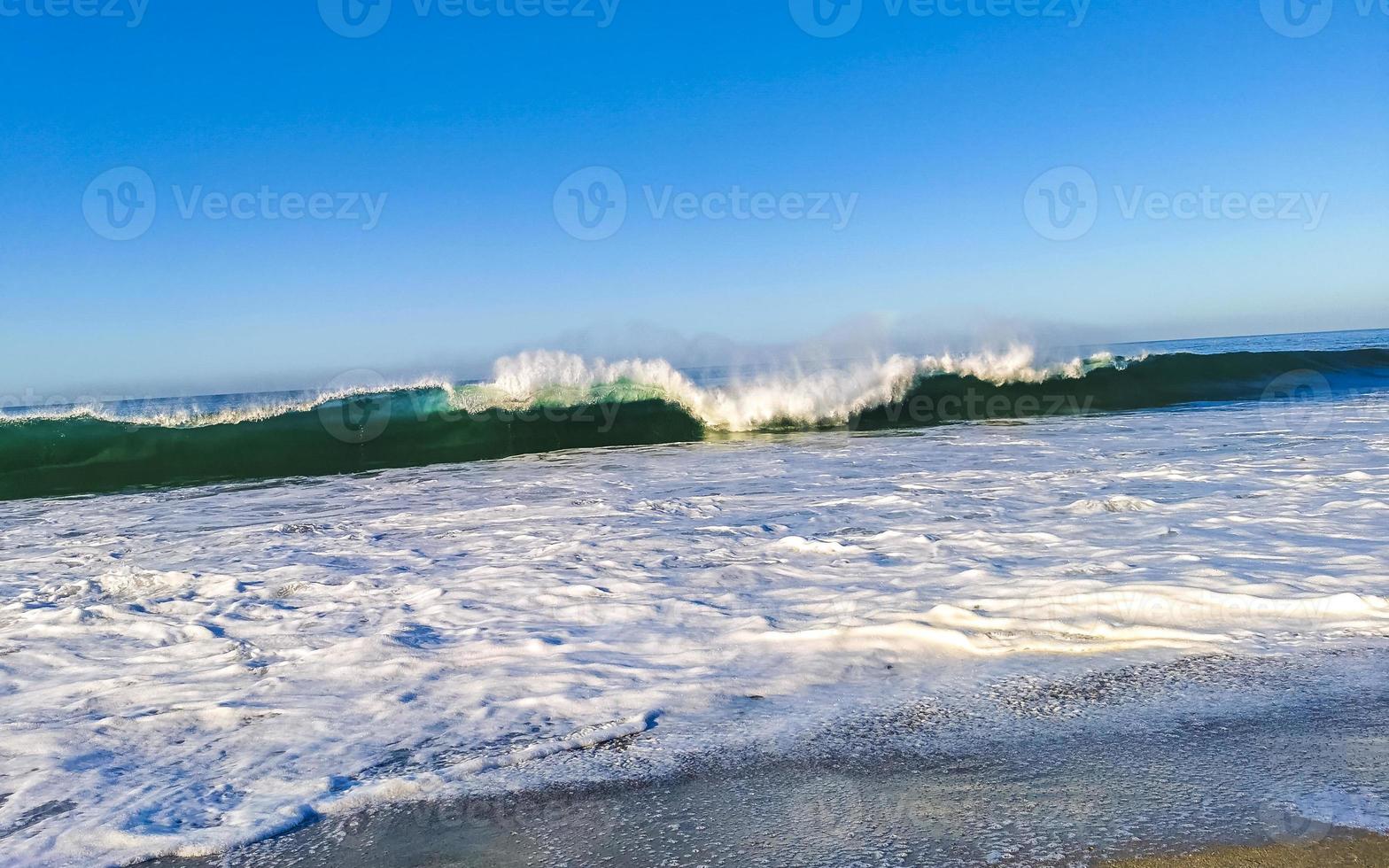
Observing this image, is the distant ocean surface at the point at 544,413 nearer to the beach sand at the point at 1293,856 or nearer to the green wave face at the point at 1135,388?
the green wave face at the point at 1135,388

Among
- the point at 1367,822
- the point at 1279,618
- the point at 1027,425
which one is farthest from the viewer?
the point at 1027,425

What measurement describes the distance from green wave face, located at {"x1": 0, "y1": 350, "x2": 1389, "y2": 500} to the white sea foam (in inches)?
199

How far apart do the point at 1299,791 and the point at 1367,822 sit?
167mm

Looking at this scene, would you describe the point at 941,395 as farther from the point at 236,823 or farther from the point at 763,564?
the point at 236,823

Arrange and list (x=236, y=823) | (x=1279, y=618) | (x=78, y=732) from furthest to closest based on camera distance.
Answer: (x=1279, y=618), (x=78, y=732), (x=236, y=823)

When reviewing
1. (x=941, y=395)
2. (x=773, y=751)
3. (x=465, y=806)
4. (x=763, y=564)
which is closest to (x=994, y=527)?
(x=763, y=564)

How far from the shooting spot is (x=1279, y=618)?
10.7 ft

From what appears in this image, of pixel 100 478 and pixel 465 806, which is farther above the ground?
pixel 100 478

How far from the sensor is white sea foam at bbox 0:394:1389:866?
2479 mm

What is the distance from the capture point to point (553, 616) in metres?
3.90

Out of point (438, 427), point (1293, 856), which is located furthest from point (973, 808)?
point (438, 427)

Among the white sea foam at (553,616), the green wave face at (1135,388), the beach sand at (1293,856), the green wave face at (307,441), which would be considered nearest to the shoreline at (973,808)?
the beach sand at (1293,856)

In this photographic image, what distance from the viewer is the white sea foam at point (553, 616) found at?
2.48 metres

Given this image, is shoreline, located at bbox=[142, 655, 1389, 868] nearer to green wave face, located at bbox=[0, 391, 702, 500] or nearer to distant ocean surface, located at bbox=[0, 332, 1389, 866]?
distant ocean surface, located at bbox=[0, 332, 1389, 866]
